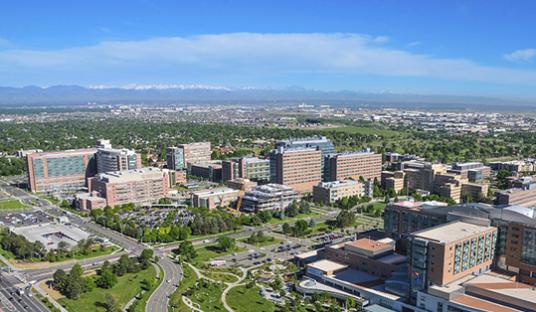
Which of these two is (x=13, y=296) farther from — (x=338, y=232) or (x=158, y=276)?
(x=338, y=232)

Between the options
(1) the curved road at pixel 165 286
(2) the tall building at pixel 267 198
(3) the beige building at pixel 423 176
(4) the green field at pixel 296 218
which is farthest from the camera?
(3) the beige building at pixel 423 176

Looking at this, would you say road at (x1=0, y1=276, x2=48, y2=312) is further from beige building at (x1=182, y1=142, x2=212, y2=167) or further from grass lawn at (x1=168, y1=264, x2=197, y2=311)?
beige building at (x1=182, y1=142, x2=212, y2=167)

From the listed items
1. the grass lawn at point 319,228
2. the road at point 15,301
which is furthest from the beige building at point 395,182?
the road at point 15,301

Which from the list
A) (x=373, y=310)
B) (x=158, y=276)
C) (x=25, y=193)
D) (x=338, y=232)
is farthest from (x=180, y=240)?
(x=25, y=193)

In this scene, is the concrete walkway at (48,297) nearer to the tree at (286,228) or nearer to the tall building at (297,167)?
the tree at (286,228)

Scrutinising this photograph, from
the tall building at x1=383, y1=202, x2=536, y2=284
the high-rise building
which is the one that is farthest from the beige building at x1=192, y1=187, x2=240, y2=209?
the tall building at x1=383, y1=202, x2=536, y2=284

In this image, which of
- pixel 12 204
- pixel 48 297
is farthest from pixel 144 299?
pixel 12 204

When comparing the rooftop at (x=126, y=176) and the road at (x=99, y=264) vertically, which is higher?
the rooftop at (x=126, y=176)
